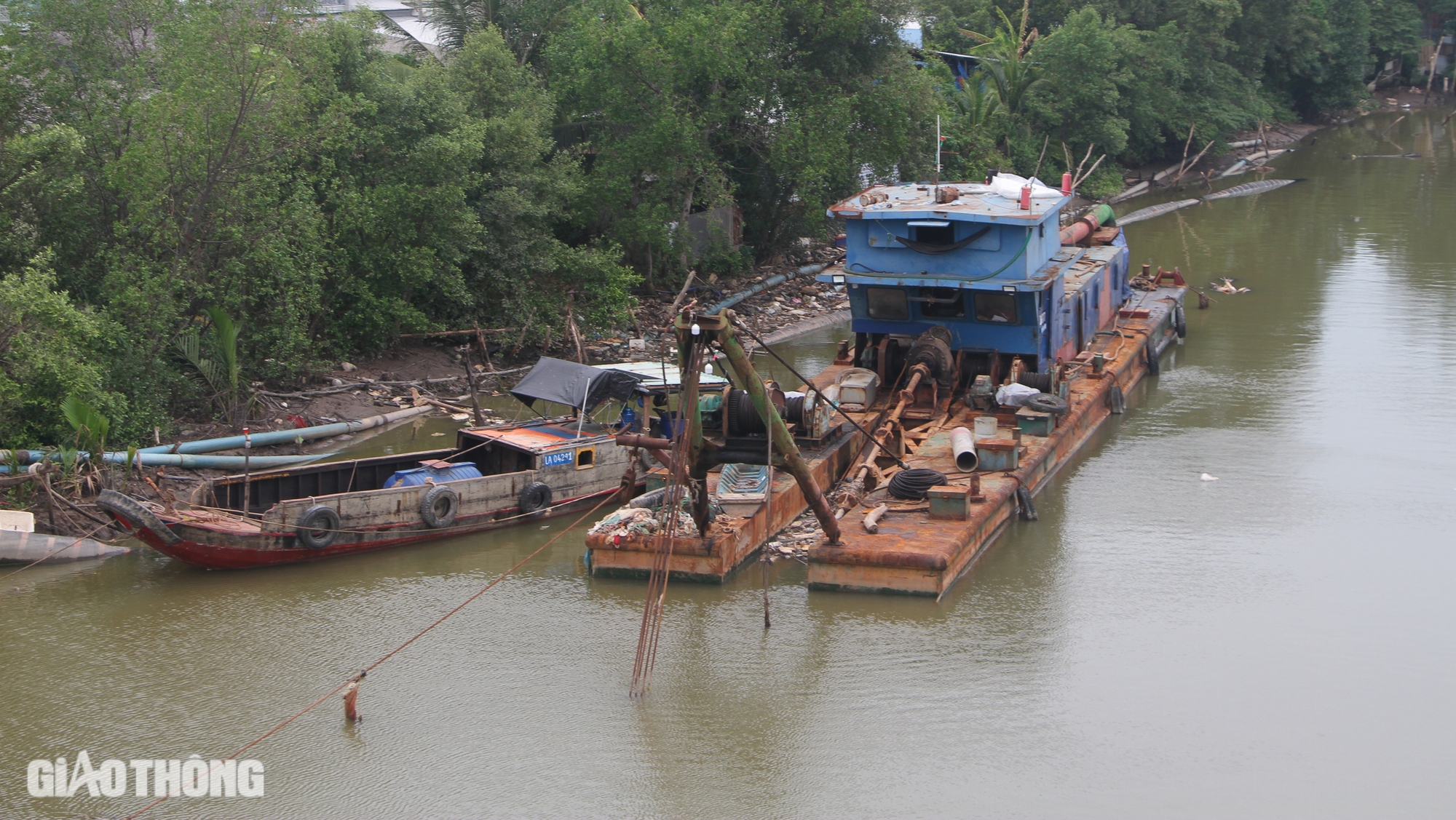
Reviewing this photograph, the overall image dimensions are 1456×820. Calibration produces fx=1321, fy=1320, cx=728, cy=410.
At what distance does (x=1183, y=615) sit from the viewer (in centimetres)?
1227

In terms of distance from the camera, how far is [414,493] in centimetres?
1405

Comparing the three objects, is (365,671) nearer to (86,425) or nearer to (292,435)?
(86,425)

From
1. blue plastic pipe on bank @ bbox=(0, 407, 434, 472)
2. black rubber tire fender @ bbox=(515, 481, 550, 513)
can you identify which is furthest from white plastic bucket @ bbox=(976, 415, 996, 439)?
blue plastic pipe on bank @ bbox=(0, 407, 434, 472)

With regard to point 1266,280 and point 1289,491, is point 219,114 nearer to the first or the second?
point 1289,491

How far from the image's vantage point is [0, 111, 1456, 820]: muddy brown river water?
31.3 feet

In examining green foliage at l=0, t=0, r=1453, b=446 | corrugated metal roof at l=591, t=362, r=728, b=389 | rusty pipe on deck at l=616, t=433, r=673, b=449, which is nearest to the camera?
rusty pipe on deck at l=616, t=433, r=673, b=449

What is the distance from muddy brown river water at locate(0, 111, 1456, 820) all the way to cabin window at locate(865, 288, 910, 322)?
2934 mm

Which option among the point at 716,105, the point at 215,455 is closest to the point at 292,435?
the point at 215,455

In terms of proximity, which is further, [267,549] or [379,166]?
[379,166]

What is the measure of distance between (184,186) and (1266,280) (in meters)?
21.4

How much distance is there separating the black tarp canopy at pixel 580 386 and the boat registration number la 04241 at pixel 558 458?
581 mm

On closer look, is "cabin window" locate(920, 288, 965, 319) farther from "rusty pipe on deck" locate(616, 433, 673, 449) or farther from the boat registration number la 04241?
"rusty pipe on deck" locate(616, 433, 673, 449)

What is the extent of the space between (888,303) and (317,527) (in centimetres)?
779

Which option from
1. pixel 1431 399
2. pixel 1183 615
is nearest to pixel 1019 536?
pixel 1183 615
